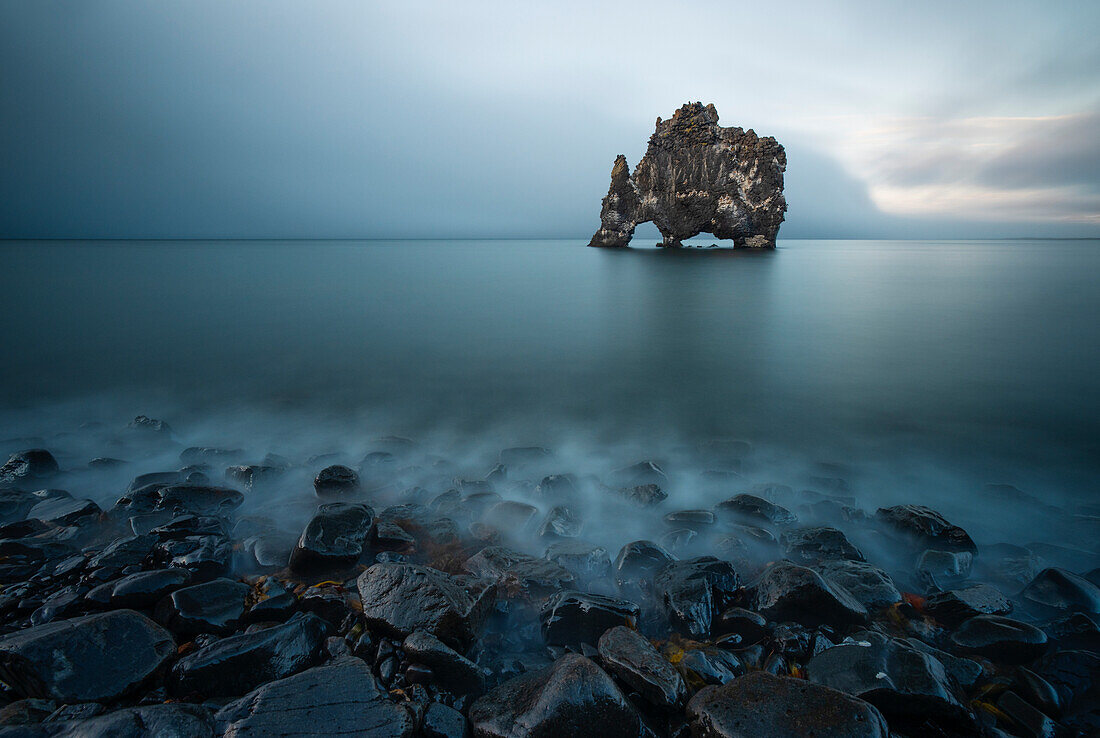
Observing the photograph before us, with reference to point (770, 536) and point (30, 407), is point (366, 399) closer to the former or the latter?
point (30, 407)

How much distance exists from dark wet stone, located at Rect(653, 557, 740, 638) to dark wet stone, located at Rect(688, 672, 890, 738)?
70 centimetres

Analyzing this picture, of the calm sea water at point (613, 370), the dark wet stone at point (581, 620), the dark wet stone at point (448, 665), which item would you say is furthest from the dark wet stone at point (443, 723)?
the calm sea water at point (613, 370)

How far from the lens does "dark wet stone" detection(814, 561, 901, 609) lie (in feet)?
11.0

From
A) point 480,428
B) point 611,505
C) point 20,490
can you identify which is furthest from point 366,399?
point 611,505

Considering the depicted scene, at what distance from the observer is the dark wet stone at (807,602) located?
3.11m

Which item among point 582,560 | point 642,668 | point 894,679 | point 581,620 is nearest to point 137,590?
point 581,620

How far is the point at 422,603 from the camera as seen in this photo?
2.95 meters

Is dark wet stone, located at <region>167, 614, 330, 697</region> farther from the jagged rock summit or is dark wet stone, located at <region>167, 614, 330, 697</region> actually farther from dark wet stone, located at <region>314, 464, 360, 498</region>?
the jagged rock summit

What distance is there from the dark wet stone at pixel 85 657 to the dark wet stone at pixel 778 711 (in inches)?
112

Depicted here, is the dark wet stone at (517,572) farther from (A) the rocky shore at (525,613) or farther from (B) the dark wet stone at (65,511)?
(B) the dark wet stone at (65,511)

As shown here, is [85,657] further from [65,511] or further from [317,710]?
[65,511]

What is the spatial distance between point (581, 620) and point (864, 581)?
2.05m

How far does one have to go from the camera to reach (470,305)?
1973 cm

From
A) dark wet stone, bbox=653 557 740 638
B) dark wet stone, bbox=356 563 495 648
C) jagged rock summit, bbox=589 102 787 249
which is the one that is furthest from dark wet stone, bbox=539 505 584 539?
jagged rock summit, bbox=589 102 787 249
